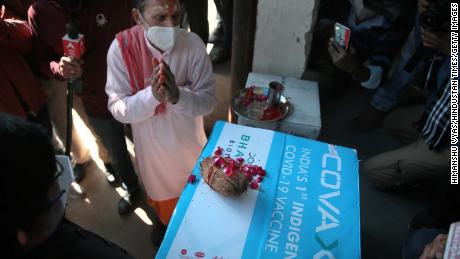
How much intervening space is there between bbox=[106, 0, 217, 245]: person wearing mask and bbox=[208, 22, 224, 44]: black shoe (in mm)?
1590

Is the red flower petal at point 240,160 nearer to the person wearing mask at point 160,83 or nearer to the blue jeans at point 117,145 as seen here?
the person wearing mask at point 160,83

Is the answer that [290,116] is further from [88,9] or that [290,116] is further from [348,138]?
[88,9]

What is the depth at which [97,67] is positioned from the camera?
216cm

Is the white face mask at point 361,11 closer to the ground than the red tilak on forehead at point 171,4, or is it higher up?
closer to the ground

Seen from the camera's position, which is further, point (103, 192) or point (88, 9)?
point (103, 192)

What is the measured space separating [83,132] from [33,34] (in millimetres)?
1212

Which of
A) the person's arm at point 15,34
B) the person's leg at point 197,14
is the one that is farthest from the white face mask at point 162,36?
the person's leg at point 197,14

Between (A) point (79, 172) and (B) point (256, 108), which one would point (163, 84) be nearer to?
(B) point (256, 108)

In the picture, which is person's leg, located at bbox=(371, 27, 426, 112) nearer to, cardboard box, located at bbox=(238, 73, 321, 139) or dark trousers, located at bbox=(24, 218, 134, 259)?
cardboard box, located at bbox=(238, 73, 321, 139)

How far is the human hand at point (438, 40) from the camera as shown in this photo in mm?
2037

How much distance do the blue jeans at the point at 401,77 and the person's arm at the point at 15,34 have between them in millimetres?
2533

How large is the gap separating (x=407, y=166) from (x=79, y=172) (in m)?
2.61

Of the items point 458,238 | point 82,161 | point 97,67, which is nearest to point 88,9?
point 97,67

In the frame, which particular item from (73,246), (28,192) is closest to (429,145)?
(73,246)
